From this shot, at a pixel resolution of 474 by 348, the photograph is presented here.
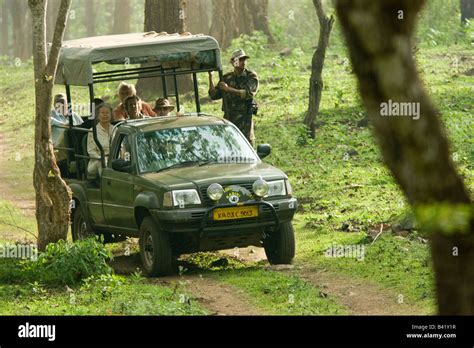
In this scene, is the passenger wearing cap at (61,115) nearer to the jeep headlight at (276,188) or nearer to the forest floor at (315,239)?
the forest floor at (315,239)

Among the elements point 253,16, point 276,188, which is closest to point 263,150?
point 276,188

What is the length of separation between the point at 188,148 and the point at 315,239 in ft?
7.67

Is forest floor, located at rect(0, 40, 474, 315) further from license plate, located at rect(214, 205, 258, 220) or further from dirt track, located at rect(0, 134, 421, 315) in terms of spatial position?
license plate, located at rect(214, 205, 258, 220)

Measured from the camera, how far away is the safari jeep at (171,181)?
13.0 meters

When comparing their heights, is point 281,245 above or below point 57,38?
below

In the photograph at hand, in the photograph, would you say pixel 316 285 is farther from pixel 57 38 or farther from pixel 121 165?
pixel 57 38

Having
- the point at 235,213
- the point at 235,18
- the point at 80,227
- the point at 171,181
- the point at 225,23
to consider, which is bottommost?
the point at 80,227

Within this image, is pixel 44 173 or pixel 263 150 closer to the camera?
pixel 44 173

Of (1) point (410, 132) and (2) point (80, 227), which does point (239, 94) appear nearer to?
(2) point (80, 227)

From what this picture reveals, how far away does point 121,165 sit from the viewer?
14000 mm

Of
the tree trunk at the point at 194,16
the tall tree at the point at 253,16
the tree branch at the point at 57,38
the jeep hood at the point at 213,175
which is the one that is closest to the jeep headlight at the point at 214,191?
the jeep hood at the point at 213,175

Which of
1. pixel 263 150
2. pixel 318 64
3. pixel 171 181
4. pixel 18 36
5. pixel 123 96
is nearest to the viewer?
pixel 171 181

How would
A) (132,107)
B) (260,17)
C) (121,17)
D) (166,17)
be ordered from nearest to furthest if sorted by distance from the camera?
(132,107) < (166,17) < (260,17) < (121,17)

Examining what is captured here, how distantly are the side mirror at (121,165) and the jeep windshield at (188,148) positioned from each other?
0.16 metres
